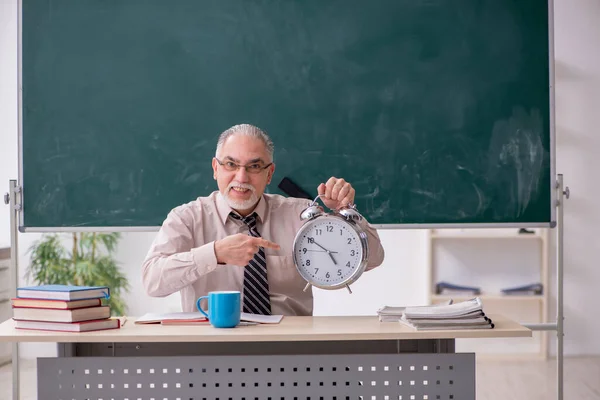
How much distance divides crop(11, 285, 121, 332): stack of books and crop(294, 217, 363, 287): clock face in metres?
0.61

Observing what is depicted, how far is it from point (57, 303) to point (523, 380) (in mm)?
3562

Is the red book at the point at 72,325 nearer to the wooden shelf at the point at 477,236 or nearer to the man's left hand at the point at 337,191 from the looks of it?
the man's left hand at the point at 337,191

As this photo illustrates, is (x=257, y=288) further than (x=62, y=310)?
Yes

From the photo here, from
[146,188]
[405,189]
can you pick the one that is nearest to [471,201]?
[405,189]

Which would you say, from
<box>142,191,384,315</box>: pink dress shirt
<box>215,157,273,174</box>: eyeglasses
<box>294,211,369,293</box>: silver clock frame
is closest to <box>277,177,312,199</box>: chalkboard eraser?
<box>142,191,384,315</box>: pink dress shirt

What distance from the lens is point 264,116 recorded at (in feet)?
11.5

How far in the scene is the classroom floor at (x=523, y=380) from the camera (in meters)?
4.57

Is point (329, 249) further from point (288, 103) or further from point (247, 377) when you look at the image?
point (288, 103)

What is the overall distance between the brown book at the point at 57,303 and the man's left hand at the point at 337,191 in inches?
32.5

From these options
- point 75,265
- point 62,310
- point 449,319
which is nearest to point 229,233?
point 62,310

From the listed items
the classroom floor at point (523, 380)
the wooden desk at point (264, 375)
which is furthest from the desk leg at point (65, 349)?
the classroom floor at point (523, 380)

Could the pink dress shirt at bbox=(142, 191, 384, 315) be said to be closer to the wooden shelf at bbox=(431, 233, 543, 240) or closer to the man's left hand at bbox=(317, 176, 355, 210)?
the man's left hand at bbox=(317, 176, 355, 210)

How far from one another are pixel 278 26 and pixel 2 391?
2.80m

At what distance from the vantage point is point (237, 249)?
2381 millimetres
